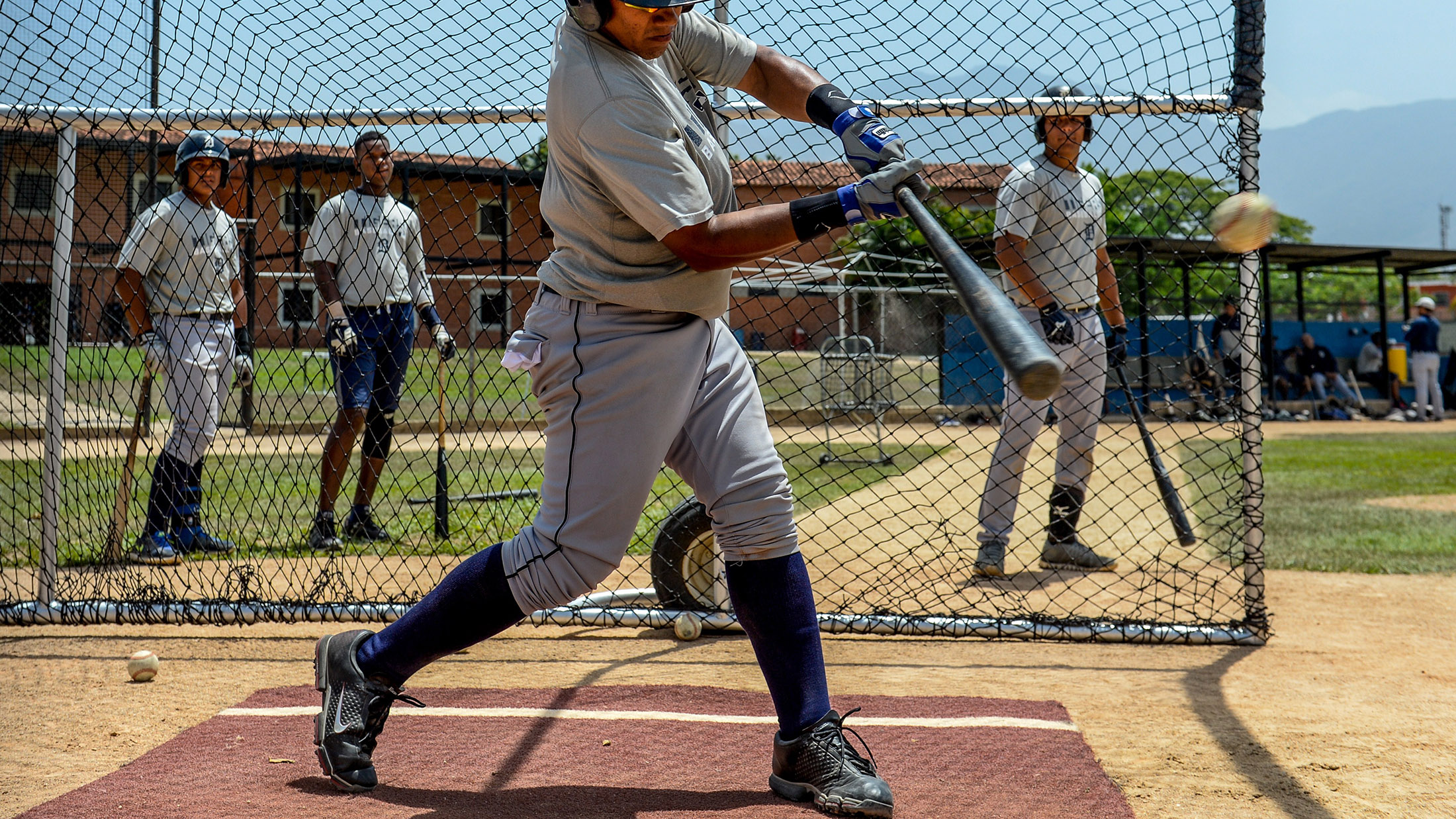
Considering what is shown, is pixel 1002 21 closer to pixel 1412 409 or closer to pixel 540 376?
pixel 540 376

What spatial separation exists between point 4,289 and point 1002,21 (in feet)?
16.0

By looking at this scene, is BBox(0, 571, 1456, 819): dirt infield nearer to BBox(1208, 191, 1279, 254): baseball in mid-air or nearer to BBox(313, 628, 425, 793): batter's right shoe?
BBox(313, 628, 425, 793): batter's right shoe

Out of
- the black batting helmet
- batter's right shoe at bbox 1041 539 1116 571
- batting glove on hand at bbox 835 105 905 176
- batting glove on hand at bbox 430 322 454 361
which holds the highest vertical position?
the black batting helmet

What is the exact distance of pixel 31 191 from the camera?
20.1ft

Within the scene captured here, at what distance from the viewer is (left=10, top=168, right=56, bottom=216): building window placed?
531 centimetres

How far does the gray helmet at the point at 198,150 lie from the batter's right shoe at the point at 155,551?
5.62 ft

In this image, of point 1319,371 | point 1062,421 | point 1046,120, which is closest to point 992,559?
point 1062,421

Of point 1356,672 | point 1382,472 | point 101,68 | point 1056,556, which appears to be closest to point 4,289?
point 101,68

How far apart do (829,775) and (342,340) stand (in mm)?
4085

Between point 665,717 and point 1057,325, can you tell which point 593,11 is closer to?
point 665,717

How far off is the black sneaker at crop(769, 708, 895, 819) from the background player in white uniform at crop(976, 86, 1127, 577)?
103 inches

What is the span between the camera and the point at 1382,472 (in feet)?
33.1

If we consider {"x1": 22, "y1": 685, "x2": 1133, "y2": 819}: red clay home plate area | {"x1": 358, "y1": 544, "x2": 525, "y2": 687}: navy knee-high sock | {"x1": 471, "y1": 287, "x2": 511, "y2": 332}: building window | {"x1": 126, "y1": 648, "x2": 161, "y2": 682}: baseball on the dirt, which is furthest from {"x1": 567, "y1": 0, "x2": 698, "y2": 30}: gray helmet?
{"x1": 471, "y1": 287, "x2": 511, "y2": 332}: building window

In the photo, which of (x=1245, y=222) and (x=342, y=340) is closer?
(x=1245, y=222)
